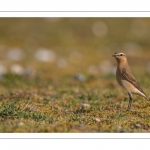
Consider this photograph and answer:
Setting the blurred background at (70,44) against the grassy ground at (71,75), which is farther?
the blurred background at (70,44)

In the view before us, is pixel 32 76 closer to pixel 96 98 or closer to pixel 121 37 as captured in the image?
pixel 96 98

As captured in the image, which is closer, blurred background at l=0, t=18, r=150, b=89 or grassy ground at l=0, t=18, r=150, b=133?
grassy ground at l=0, t=18, r=150, b=133

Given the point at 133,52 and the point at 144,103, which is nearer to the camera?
the point at 144,103

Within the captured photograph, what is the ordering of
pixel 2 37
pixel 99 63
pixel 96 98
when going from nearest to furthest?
pixel 96 98 → pixel 99 63 → pixel 2 37
